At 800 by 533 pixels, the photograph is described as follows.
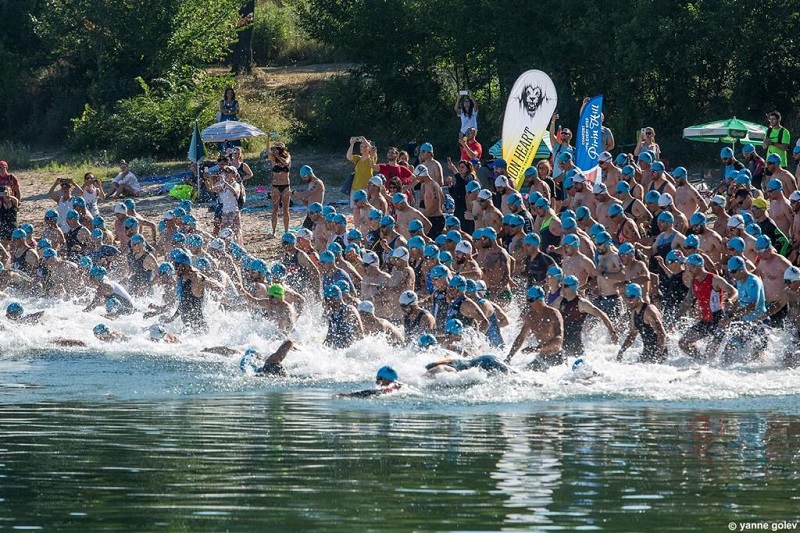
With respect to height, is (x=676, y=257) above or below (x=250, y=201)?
below

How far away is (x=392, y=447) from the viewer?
1141 centimetres

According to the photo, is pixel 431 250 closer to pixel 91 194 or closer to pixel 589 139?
pixel 589 139

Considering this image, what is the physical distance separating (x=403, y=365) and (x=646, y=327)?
2.63 m

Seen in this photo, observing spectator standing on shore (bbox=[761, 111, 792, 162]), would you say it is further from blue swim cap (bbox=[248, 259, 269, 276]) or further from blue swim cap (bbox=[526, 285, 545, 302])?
blue swim cap (bbox=[248, 259, 269, 276])

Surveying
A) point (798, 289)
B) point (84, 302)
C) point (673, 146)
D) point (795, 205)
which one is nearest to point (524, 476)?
point (798, 289)

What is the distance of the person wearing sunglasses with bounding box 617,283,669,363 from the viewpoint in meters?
15.3

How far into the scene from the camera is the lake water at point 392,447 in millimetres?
9188

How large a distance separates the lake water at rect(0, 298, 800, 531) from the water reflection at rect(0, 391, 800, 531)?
0.02 metres

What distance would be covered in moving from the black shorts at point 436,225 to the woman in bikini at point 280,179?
3392 millimetres

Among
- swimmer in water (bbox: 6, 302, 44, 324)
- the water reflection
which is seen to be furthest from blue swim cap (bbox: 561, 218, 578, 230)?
swimmer in water (bbox: 6, 302, 44, 324)

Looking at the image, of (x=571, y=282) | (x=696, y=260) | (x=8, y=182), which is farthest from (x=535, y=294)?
(x=8, y=182)

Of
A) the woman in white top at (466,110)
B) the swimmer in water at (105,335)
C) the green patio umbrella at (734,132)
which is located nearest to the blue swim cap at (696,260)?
the green patio umbrella at (734,132)

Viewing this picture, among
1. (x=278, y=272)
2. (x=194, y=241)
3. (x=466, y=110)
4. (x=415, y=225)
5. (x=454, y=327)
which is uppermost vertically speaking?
(x=466, y=110)

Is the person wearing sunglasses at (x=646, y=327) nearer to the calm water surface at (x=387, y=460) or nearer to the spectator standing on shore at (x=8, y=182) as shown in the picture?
the calm water surface at (x=387, y=460)
